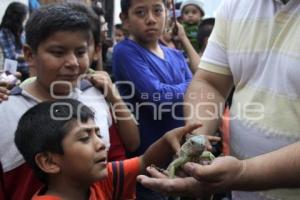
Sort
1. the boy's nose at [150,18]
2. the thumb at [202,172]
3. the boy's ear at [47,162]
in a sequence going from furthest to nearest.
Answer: the boy's nose at [150,18] → the boy's ear at [47,162] → the thumb at [202,172]

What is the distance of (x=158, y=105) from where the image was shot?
7.73 ft

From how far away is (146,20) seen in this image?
252 cm

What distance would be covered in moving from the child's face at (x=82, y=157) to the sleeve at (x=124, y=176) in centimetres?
18

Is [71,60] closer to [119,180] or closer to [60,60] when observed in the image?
[60,60]

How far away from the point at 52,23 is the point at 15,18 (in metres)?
3.87

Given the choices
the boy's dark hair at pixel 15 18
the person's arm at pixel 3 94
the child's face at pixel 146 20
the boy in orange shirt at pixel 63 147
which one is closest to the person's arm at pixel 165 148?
the boy in orange shirt at pixel 63 147

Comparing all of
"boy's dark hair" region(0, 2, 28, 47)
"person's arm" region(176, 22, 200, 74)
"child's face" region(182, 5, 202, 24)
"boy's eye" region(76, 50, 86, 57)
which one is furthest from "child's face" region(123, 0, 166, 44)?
"boy's dark hair" region(0, 2, 28, 47)

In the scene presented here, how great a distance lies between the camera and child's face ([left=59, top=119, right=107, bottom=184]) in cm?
164

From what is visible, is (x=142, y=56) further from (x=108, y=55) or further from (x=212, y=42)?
(x=108, y=55)

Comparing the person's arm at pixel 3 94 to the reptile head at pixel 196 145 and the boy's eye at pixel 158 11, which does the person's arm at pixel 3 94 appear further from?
the boy's eye at pixel 158 11

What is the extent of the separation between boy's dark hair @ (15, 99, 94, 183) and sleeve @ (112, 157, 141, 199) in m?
0.29

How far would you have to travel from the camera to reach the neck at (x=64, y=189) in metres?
1.64

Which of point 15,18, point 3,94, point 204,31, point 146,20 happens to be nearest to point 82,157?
point 3,94

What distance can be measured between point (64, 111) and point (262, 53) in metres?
0.77
